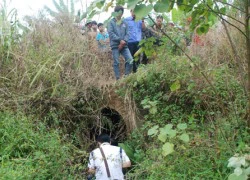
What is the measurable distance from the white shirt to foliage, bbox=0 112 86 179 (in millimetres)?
444

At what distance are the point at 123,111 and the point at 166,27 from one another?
189 cm

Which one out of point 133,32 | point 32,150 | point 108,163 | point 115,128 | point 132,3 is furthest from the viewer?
point 115,128

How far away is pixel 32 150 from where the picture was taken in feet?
19.0

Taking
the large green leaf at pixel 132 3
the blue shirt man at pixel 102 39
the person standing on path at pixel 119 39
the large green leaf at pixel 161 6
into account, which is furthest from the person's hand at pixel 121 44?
the large green leaf at pixel 132 3

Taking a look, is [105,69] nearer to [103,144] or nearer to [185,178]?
[103,144]

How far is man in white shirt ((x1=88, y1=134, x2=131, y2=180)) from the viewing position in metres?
5.20

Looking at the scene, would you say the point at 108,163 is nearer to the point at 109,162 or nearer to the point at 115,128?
the point at 109,162

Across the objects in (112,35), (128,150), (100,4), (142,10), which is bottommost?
(128,150)

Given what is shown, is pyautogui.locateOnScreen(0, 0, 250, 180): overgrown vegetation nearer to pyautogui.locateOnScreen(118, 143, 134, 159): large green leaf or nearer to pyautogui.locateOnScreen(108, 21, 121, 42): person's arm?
pyautogui.locateOnScreen(118, 143, 134, 159): large green leaf

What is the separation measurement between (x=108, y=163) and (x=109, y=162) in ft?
0.06

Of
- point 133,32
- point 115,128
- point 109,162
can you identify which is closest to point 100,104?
point 115,128

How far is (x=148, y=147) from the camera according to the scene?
20.7 ft

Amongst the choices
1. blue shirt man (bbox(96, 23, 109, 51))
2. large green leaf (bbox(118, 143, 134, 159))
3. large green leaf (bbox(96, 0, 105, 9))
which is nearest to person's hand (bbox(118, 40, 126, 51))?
blue shirt man (bbox(96, 23, 109, 51))

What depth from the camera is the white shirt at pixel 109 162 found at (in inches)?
205
